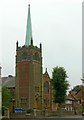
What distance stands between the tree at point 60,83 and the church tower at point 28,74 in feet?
37.8

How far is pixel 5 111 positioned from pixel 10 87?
118ft

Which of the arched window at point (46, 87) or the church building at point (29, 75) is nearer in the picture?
the church building at point (29, 75)

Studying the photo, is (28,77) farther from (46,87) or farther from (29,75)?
(46,87)

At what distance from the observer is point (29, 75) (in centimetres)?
7862

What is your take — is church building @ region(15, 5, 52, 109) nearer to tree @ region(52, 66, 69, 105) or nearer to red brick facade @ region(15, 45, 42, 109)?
red brick facade @ region(15, 45, 42, 109)

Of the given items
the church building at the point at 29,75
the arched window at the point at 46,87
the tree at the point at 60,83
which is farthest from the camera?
the arched window at the point at 46,87

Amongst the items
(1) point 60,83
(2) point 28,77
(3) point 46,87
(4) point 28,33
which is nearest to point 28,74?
(2) point 28,77

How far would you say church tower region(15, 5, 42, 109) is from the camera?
77875 mm

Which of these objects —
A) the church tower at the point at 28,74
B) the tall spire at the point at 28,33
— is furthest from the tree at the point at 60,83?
the tall spire at the point at 28,33

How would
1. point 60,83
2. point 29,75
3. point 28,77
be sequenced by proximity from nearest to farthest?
point 60,83
point 29,75
point 28,77

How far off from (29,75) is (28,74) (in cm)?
32

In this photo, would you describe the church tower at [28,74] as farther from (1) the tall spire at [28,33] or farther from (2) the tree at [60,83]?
(2) the tree at [60,83]

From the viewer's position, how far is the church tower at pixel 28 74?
77875mm

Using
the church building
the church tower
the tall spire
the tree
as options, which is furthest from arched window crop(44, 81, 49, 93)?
the tree
